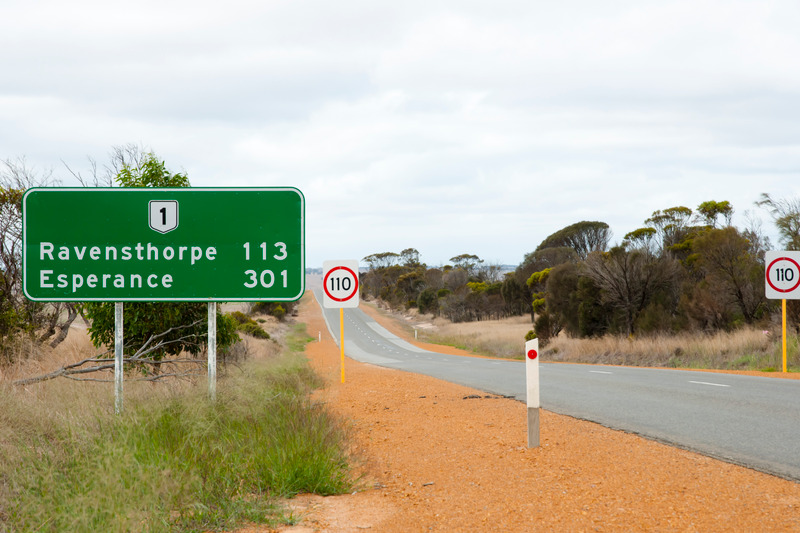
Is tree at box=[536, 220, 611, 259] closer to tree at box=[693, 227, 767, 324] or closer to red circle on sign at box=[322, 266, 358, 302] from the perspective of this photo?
tree at box=[693, 227, 767, 324]

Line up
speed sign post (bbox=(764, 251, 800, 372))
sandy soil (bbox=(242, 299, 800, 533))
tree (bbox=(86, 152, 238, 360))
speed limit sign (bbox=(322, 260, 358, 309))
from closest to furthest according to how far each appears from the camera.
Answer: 1. sandy soil (bbox=(242, 299, 800, 533))
2. tree (bbox=(86, 152, 238, 360))
3. speed limit sign (bbox=(322, 260, 358, 309))
4. speed sign post (bbox=(764, 251, 800, 372))

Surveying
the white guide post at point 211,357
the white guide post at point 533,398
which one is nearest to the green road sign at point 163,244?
the white guide post at point 211,357

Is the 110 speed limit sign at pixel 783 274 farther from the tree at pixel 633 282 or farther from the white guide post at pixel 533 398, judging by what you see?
the tree at pixel 633 282

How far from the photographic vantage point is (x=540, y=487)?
5.77 metres

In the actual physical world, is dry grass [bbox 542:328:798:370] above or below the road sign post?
below

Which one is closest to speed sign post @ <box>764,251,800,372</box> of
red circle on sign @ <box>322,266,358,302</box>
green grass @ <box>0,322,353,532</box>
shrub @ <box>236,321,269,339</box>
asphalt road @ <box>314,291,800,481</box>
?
asphalt road @ <box>314,291,800,481</box>

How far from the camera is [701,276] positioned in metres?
35.9

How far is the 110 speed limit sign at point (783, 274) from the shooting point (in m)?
15.5

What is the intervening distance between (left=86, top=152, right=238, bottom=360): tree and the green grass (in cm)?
407

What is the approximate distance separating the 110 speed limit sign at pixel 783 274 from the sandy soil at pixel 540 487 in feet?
29.6

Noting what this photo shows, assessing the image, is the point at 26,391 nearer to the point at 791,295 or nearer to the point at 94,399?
the point at 94,399

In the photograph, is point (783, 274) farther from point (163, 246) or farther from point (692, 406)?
point (163, 246)

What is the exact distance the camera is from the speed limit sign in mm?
13594

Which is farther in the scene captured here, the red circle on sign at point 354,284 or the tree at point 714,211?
the tree at point 714,211
